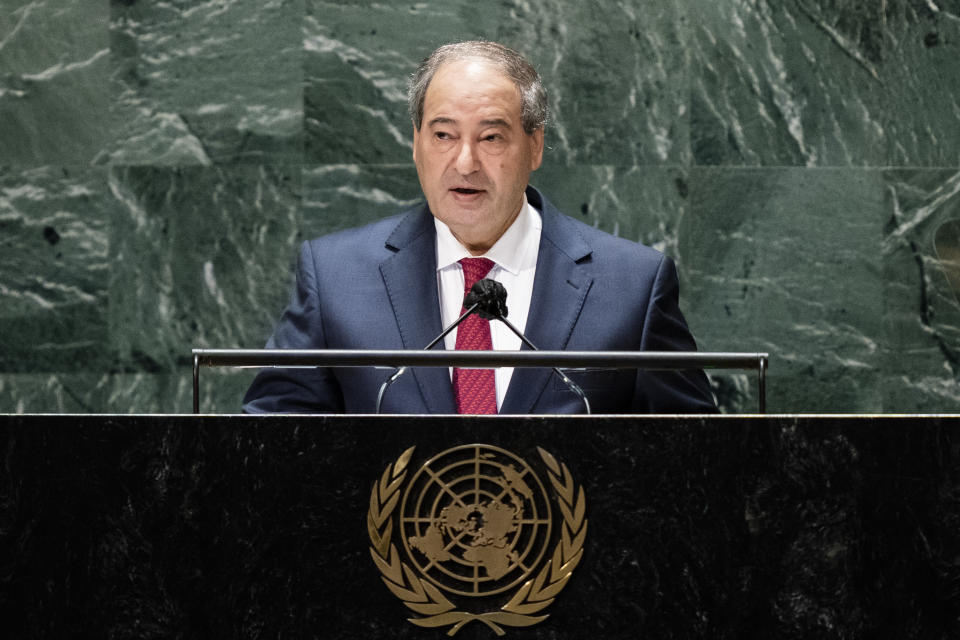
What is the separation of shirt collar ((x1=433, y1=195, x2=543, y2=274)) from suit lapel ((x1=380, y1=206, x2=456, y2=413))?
2cm

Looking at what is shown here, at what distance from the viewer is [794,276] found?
171 inches

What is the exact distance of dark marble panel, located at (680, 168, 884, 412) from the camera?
14.2 ft

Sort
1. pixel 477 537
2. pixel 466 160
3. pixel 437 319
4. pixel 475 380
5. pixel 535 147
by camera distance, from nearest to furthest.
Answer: pixel 477 537 < pixel 475 380 < pixel 437 319 < pixel 466 160 < pixel 535 147

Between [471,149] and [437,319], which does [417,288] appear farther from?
[471,149]

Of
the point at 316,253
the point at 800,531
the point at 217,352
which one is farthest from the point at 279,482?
the point at 316,253

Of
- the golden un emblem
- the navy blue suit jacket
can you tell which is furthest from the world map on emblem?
the navy blue suit jacket

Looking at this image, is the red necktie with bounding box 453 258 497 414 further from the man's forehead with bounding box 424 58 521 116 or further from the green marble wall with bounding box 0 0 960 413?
the green marble wall with bounding box 0 0 960 413

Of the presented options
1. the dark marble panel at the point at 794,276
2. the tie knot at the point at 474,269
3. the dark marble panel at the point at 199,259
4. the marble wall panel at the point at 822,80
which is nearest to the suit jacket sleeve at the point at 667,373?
the tie knot at the point at 474,269

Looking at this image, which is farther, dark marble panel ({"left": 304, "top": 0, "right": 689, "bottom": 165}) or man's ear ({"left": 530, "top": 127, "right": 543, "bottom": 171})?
dark marble panel ({"left": 304, "top": 0, "right": 689, "bottom": 165})

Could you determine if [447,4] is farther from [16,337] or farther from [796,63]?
[16,337]

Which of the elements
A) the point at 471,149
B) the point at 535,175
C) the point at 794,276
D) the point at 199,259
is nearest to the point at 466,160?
the point at 471,149

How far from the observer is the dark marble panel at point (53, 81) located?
4348mm

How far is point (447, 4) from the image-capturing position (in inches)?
171

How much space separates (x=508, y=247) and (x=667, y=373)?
56 centimetres
